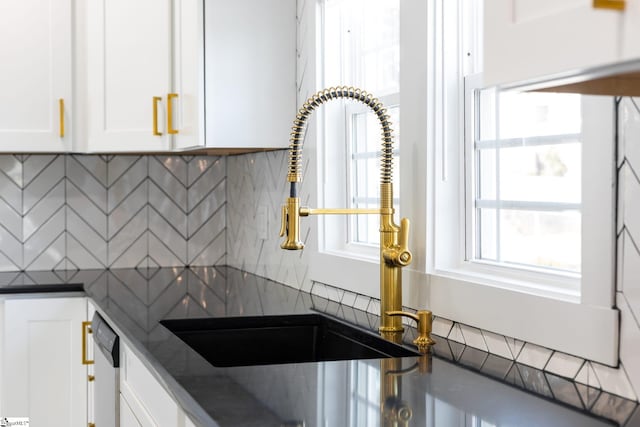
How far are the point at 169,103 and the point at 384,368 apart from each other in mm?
1594

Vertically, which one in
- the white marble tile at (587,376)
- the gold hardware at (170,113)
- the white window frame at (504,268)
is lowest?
the white marble tile at (587,376)

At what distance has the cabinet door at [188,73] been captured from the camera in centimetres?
264

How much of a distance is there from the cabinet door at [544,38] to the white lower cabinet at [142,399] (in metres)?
0.91

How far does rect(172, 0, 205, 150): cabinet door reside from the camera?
2.64 m

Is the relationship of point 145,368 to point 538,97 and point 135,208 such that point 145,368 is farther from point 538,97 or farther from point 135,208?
point 135,208

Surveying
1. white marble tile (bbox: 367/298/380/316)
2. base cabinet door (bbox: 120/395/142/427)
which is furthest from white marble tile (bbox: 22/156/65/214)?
white marble tile (bbox: 367/298/380/316)

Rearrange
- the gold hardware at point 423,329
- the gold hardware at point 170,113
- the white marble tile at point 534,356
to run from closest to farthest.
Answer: the white marble tile at point 534,356 < the gold hardware at point 423,329 < the gold hardware at point 170,113

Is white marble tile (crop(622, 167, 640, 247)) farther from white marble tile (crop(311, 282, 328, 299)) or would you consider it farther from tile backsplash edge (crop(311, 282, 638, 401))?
white marble tile (crop(311, 282, 328, 299))

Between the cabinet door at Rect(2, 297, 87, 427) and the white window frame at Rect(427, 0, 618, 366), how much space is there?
1592 millimetres

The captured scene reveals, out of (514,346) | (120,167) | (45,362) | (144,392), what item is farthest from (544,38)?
(120,167)

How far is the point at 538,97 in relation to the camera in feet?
5.57

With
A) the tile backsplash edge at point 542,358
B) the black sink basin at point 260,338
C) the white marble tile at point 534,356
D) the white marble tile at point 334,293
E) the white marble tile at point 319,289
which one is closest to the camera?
the tile backsplash edge at point 542,358

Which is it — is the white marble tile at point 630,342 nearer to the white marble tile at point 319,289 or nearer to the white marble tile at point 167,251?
the white marble tile at point 319,289

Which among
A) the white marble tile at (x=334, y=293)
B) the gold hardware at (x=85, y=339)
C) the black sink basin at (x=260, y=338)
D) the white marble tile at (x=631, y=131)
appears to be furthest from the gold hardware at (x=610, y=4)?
the gold hardware at (x=85, y=339)
